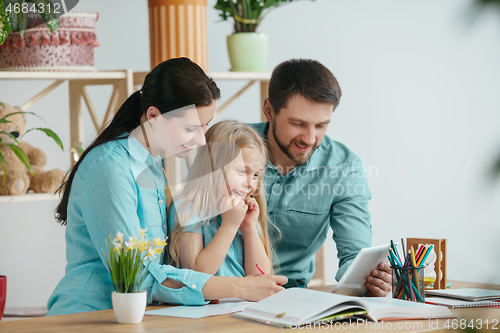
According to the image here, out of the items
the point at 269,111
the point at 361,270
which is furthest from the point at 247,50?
the point at 361,270

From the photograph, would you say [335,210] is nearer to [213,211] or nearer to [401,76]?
[213,211]

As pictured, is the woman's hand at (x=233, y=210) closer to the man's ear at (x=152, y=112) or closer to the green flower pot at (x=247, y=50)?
the man's ear at (x=152, y=112)

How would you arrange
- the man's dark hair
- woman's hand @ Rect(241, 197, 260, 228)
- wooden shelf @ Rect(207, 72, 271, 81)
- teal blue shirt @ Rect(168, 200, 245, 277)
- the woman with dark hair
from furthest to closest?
wooden shelf @ Rect(207, 72, 271, 81), the man's dark hair, woman's hand @ Rect(241, 197, 260, 228), teal blue shirt @ Rect(168, 200, 245, 277), the woman with dark hair

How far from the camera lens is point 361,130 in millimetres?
3275

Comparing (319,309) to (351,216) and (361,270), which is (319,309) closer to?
(361,270)

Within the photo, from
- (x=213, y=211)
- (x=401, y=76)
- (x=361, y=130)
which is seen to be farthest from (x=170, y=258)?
(x=401, y=76)

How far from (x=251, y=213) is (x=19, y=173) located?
38.3 inches

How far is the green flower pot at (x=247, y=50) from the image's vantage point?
2.37m

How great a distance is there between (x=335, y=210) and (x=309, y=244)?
0.15m

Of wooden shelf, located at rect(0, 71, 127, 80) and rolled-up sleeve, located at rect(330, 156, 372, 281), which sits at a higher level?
wooden shelf, located at rect(0, 71, 127, 80)

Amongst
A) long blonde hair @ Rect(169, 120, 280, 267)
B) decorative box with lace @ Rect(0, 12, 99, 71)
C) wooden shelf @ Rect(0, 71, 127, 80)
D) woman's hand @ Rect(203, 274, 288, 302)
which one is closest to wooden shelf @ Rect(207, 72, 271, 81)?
wooden shelf @ Rect(0, 71, 127, 80)

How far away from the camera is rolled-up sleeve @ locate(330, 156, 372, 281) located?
1.75 metres

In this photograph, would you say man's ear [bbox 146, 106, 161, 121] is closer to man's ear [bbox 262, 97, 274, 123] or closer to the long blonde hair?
the long blonde hair

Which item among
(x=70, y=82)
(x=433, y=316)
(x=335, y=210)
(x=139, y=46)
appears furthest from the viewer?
(x=139, y=46)
